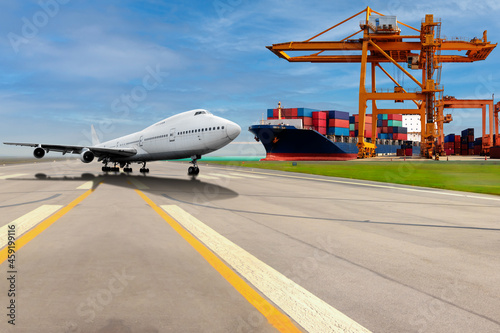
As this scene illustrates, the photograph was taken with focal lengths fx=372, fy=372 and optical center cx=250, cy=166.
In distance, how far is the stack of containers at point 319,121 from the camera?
6638 cm

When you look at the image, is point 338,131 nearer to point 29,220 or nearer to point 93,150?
point 93,150

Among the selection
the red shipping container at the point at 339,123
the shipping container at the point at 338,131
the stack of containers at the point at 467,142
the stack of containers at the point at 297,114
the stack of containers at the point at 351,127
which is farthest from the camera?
the stack of containers at the point at 467,142

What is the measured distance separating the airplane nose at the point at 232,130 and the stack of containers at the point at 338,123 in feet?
166

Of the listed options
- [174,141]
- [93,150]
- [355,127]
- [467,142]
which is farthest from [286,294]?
[467,142]

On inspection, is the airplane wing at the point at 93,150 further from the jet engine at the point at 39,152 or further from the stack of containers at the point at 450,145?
the stack of containers at the point at 450,145

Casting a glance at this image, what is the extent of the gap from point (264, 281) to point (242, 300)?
23.8 inches

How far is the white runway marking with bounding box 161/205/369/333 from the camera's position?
3.10 m

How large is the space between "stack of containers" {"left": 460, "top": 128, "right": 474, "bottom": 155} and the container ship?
17.0 meters

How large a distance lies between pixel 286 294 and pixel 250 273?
0.77 m

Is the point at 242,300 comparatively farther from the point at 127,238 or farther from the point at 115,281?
the point at 127,238

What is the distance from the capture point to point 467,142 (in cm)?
7956

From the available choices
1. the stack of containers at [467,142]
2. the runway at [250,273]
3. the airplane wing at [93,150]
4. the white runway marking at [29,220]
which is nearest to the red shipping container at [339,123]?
the stack of containers at [467,142]

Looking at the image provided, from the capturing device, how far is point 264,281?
417cm

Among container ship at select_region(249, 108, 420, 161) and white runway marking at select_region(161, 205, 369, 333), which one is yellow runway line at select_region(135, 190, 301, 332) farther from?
container ship at select_region(249, 108, 420, 161)
